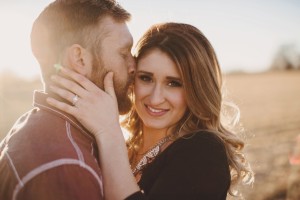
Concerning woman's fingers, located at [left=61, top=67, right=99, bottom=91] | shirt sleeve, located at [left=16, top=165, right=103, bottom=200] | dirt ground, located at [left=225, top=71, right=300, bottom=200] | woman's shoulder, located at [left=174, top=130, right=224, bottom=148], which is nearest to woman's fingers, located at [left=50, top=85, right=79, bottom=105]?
woman's fingers, located at [left=61, top=67, right=99, bottom=91]

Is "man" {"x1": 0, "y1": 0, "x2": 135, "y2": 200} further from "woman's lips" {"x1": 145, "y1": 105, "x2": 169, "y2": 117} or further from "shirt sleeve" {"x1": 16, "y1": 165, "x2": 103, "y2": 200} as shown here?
"woman's lips" {"x1": 145, "y1": 105, "x2": 169, "y2": 117}

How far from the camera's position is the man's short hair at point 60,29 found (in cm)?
291

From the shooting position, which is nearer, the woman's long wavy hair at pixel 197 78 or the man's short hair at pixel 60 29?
the man's short hair at pixel 60 29

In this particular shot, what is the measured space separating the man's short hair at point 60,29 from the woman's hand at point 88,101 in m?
0.16

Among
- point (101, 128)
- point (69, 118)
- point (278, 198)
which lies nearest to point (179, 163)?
point (101, 128)

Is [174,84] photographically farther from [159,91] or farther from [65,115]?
[65,115]

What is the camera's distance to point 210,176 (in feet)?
10.2

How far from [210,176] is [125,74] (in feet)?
3.50

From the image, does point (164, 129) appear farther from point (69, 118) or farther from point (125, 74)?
point (69, 118)

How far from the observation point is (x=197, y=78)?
382 cm

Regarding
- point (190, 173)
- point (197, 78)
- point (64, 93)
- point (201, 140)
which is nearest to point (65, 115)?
point (64, 93)

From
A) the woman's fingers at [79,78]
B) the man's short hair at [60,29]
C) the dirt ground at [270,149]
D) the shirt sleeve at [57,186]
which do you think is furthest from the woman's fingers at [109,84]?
the dirt ground at [270,149]

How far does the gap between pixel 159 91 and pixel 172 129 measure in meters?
0.48

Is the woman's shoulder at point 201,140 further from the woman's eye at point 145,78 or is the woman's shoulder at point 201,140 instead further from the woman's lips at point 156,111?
the woman's eye at point 145,78
